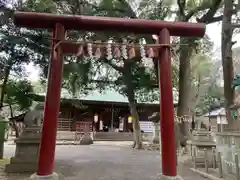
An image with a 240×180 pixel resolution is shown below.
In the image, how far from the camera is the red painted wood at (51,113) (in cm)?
491

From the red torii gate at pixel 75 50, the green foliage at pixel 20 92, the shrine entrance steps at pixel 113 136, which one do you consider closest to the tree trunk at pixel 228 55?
the red torii gate at pixel 75 50

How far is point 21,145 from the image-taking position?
7977 mm

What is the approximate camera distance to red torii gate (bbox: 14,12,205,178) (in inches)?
197

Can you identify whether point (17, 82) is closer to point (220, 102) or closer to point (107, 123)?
point (107, 123)

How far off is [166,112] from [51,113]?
2.47 metres

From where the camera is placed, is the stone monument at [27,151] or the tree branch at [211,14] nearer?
the stone monument at [27,151]

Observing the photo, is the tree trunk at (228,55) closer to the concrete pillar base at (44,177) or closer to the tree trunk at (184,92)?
the tree trunk at (184,92)

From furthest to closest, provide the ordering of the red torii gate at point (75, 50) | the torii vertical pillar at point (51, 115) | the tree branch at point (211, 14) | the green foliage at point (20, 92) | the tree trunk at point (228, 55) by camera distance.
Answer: the tree branch at point (211, 14)
the green foliage at point (20, 92)
the tree trunk at point (228, 55)
the red torii gate at point (75, 50)
the torii vertical pillar at point (51, 115)

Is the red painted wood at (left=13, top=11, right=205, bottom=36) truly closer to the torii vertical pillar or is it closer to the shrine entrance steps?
the torii vertical pillar

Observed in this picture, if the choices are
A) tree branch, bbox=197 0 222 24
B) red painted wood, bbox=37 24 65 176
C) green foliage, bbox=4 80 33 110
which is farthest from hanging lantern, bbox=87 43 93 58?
tree branch, bbox=197 0 222 24

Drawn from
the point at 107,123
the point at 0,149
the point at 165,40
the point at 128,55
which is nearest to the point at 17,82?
the point at 0,149

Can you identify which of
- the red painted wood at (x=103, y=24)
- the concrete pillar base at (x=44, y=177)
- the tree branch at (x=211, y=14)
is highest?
the tree branch at (x=211, y=14)

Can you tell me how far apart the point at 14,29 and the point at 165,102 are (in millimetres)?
6467

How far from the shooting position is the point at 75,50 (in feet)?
17.8
